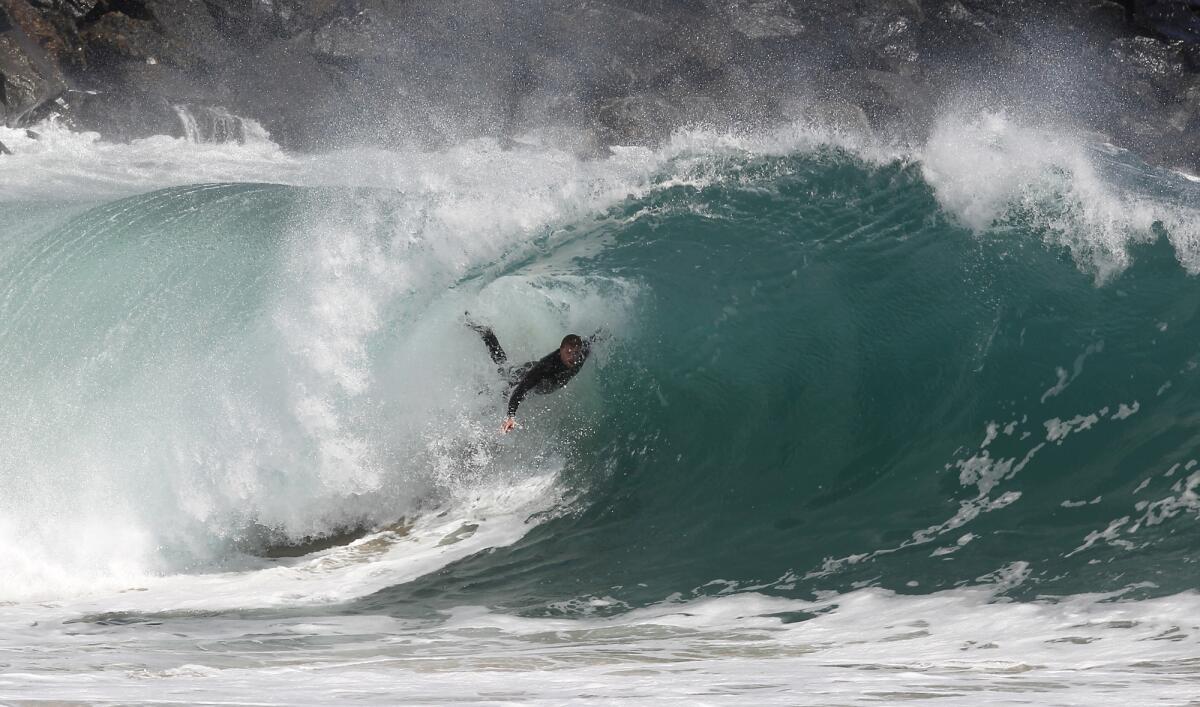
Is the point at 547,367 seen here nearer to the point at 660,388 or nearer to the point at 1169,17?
the point at 660,388

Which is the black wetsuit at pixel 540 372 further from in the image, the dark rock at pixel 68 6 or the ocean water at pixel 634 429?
the dark rock at pixel 68 6

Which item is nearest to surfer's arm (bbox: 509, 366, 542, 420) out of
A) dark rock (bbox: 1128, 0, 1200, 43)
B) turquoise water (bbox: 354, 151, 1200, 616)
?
turquoise water (bbox: 354, 151, 1200, 616)

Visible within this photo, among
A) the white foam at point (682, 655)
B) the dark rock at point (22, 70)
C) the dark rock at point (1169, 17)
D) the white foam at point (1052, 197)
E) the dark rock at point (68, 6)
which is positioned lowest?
the white foam at point (682, 655)

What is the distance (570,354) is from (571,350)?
1.7 inches

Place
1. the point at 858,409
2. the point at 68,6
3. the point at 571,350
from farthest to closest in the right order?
the point at 68,6
the point at 858,409
the point at 571,350

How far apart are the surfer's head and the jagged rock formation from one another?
433 inches

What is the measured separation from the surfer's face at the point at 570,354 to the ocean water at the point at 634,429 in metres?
1.14

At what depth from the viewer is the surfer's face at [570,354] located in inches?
290

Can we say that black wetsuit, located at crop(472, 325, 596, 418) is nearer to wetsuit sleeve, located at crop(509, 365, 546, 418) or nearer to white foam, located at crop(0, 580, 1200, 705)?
wetsuit sleeve, located at crop(509, 365, 546, 418)

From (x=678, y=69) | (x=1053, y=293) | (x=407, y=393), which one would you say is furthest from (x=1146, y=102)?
(x=407, y=393)

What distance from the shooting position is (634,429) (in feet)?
28.4

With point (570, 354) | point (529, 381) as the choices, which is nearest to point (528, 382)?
point (529, 381)

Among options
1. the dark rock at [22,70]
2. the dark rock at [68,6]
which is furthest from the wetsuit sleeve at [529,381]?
the dark rock at [68,6]

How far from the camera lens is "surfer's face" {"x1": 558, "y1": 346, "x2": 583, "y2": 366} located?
7359 millimetres
